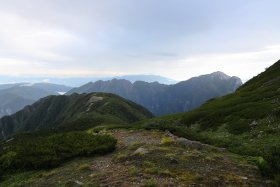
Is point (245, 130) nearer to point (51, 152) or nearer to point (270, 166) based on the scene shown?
point (270, 166)

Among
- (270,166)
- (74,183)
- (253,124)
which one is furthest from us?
(253,124)

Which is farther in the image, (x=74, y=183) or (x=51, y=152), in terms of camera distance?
(x=51, y=152)

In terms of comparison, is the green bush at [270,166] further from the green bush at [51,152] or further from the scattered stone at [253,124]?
the scattered stone at [253,124]

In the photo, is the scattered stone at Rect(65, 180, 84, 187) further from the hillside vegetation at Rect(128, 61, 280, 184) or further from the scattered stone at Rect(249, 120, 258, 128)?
the scattered stone at Rect(249, 120, 258, 128)

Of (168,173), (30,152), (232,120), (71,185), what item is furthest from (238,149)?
(232,120)

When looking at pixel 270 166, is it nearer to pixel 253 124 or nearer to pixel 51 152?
pixel 51 152

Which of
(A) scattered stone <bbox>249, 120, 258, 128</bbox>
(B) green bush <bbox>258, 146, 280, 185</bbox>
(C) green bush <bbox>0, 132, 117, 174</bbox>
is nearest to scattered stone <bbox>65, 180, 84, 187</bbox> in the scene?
(C) green bush <bbox>0, 132, 117, 174</bbox>

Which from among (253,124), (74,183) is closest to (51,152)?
(74,183)

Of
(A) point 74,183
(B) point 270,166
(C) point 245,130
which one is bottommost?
(A) point 74,183

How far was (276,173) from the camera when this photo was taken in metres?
16.4

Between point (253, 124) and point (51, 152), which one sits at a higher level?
point (253, 124)

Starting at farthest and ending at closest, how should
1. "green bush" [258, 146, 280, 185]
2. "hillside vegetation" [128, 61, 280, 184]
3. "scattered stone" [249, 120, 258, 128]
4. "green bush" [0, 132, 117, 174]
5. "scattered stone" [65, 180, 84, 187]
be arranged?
"scattered stone" [249, 120, 258, 128] < "green bush" [0, 132, 117, 174] < "hillside vegetation" [128, 61, 280, 184] < "scattered stone" [65, 180, 84, 187] < "green bush" [258, 146, 280, 185]

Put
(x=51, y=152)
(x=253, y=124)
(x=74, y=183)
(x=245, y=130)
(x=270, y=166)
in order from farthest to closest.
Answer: (x=253, y=124)
(x=245, y=130)
(x=51, y=152)
(x=74, y=183)
(x=270, y=166)

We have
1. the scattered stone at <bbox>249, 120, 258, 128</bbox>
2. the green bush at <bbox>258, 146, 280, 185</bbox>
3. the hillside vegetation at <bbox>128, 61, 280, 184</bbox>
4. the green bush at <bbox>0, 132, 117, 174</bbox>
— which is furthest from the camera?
the scattered stone at <bbox>249, 120, 258, 128</bbox>
